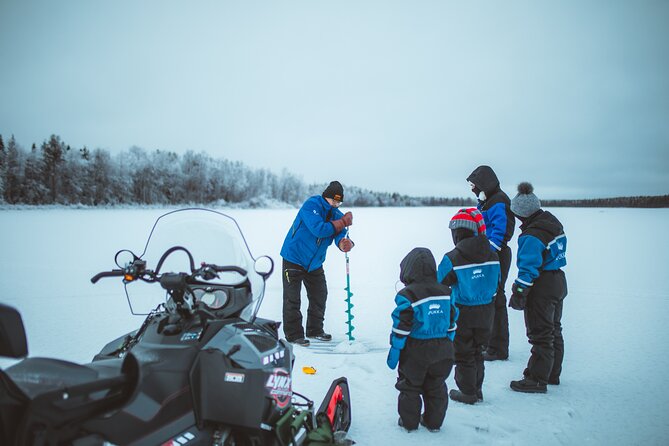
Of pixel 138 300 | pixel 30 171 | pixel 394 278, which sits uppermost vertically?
pixel 30 171

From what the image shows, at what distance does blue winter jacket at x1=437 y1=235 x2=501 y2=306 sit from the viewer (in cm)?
364

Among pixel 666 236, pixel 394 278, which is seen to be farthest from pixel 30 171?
pixel 666 236

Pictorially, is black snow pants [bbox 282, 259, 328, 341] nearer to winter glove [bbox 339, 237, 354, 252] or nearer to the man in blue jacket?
the man in blue jacket

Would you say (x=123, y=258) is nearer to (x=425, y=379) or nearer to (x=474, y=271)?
(x=425, y=379)

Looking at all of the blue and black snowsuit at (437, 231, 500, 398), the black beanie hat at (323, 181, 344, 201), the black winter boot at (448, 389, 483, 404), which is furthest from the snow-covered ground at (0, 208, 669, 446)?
the black beanie hat at (323, 181, 344, 201)

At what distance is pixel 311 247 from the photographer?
5348 mm

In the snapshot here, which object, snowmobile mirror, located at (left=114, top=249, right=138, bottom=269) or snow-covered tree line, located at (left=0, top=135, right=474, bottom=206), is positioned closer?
snowmobile mirror, located at (left=114, top=249, right=138, bottom=269)

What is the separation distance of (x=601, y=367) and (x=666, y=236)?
18.6 meters

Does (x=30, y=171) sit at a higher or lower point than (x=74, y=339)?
higher

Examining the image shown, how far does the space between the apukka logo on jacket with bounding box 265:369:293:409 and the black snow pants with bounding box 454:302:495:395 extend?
1.89m

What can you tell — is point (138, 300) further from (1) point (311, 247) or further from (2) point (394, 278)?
(2) point (394, 278)

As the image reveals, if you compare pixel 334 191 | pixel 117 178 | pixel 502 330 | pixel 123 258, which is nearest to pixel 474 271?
pixel 502 330

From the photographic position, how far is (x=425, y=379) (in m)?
3.26

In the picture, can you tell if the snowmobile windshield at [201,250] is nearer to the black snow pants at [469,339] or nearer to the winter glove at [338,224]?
the black snow pants at [469,339]
